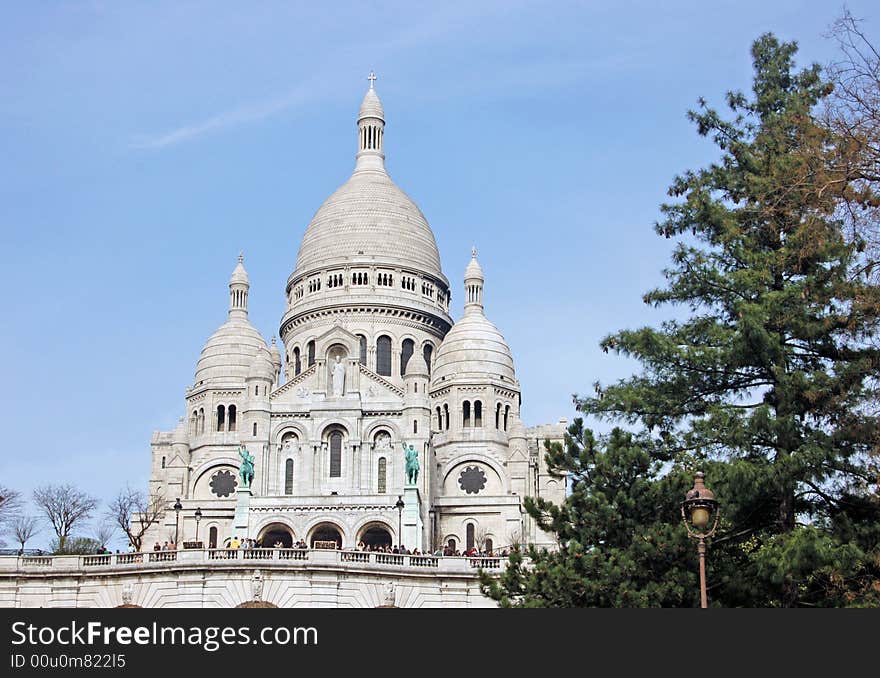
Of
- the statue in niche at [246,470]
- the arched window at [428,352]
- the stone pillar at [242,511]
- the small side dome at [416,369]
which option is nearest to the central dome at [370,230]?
the arched window at [428,352]

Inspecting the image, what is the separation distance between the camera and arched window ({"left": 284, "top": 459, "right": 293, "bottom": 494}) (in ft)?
287

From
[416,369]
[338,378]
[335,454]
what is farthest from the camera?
[338,378]

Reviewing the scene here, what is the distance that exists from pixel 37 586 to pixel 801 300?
27.6 m

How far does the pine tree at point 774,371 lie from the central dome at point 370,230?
216ft

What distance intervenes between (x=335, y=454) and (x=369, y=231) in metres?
25.2

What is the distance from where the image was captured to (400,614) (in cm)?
2681

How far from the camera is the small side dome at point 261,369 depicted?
299 feet

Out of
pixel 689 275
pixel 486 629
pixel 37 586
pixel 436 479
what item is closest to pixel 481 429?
pixel 436 479

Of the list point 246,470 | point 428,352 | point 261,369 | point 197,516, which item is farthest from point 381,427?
point 428,352

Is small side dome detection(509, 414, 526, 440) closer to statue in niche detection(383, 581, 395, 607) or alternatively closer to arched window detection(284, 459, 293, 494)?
arched window detection(284, 459, 293, 494)

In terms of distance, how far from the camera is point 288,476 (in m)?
88.1

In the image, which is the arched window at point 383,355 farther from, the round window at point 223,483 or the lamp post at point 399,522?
the lamp post at point 399,522

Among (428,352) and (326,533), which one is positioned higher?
(428,352)

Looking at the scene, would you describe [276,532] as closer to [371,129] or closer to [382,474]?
[382,474]
